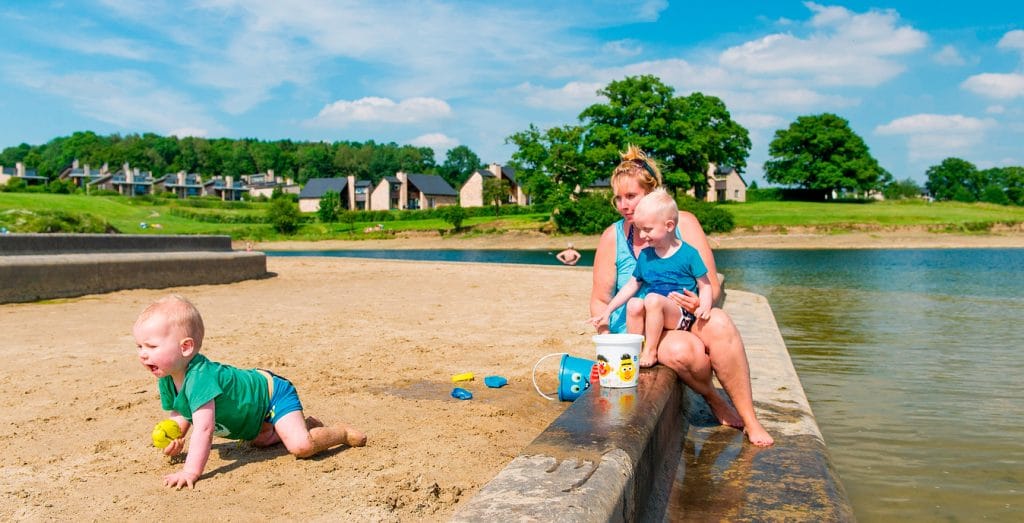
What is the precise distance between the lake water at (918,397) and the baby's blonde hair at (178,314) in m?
3.64

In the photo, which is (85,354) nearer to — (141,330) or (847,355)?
(141,330)

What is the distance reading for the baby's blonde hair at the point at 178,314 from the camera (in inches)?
143

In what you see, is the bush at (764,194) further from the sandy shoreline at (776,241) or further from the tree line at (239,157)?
the tree line at (239,157)

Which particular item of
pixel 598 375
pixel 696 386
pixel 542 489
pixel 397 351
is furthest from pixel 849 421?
pixel 542 489

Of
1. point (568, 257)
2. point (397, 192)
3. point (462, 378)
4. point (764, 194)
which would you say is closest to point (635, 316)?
point (462, 378)

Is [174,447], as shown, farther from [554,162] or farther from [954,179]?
[954,179]

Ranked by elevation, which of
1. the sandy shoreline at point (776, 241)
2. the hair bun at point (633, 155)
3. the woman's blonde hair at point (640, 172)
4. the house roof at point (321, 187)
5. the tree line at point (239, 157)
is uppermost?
the tree line at point (239, 157)

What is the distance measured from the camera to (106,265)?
39.6 ft

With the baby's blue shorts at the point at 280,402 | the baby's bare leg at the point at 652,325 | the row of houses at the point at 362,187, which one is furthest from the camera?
the row of houses at the point at 362,187

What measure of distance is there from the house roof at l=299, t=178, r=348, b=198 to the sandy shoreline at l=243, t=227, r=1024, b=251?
41.7m

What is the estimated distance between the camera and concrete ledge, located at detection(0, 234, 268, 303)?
35.3 feet

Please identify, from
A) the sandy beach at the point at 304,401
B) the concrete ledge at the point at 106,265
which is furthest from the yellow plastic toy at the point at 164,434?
the concrete ledge at the point at 106,265

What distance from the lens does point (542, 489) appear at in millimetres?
2336

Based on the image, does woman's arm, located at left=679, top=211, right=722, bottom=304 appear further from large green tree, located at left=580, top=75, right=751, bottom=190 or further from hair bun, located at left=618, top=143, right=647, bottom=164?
large green tree, located at left=580, top=75, right=751, bottom=190
